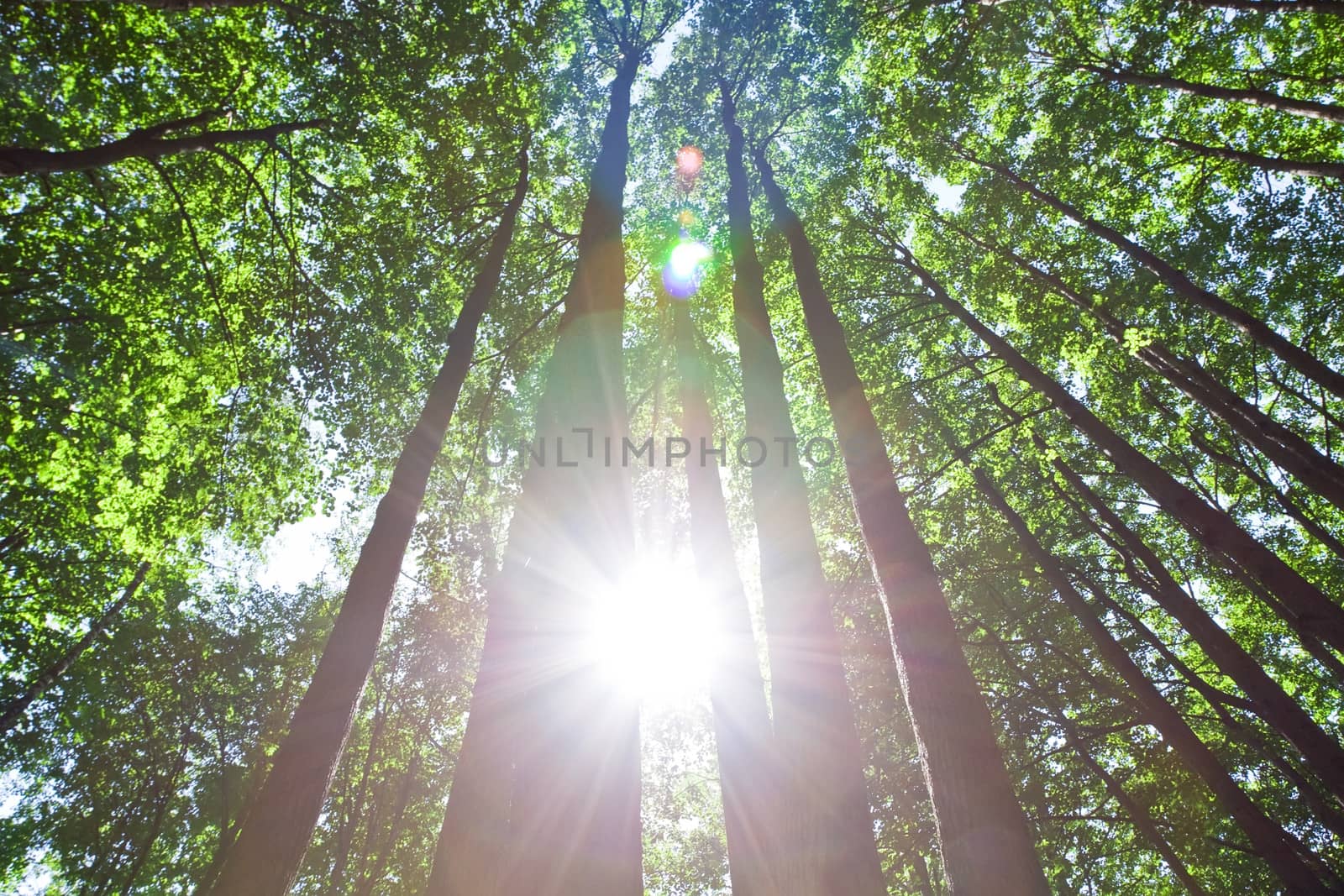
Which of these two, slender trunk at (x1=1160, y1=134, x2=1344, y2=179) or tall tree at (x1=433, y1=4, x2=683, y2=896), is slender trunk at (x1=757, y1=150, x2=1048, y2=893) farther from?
slender trunk at (x1=1160, y1=134, x2=1344, y2=179)

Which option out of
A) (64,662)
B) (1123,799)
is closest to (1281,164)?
(1123,799)

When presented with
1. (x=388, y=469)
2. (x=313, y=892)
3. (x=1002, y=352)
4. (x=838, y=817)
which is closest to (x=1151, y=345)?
(x=1002, y=352)

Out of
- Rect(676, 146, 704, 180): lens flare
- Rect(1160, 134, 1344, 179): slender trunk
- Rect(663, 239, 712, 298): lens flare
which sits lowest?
Rect(1160, 134, 1344, 179): slender trunk

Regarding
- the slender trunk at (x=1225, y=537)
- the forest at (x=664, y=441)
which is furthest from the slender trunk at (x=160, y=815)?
the slender trunk at (x=1225, y=537)

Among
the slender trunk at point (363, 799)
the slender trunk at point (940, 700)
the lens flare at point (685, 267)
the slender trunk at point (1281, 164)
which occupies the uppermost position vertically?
the lens flare at point (685, 267)

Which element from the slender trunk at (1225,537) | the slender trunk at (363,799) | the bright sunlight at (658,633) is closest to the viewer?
the slender trunk at (1225,537)

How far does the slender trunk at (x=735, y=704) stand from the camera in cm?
593

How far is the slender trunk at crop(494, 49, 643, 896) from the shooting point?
16.6ft

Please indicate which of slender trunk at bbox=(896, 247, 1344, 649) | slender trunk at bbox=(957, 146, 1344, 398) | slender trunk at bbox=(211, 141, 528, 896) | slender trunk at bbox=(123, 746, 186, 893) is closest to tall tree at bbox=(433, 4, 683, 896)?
slender trunk at bbox=(211, 141, 528, 896)

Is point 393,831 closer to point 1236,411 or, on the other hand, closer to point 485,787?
point 485,787

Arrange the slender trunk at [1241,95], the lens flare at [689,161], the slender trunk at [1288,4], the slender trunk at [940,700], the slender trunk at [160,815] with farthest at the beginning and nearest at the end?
the lens flare at [689,161] → the slender trunk at [160,815] → the slender trunk at [1241,95] → the slender trunk at [1288,4] → the slender trunk at [940,700]

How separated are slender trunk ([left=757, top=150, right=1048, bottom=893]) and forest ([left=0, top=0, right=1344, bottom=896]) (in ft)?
0.10

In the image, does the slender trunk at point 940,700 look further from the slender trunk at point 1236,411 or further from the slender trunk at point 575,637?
the slender trunk at point 1236,411

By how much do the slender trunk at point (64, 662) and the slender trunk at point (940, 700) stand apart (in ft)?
52.6
